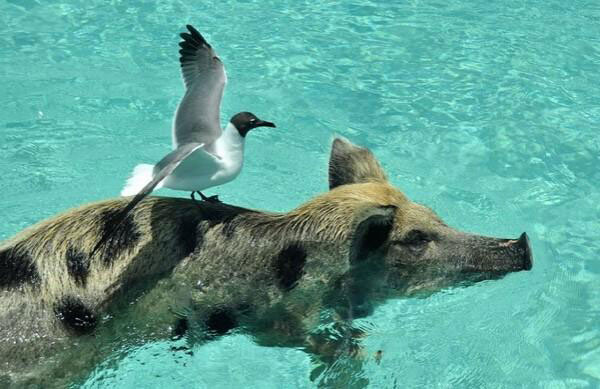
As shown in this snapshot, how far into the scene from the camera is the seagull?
5.44m

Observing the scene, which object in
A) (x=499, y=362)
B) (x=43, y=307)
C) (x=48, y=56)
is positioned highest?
(x=43, y=307)

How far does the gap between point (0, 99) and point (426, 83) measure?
493 centimetres

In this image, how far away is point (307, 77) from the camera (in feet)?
37.2

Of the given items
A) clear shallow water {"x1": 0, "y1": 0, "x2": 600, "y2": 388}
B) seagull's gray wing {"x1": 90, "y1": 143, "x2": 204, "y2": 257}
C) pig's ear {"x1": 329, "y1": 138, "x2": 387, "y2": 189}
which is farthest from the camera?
clear shallow water {"x1": 0, "y1": 0, "x2": 600, "y2": 388}

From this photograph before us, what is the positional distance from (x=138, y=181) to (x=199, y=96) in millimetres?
1433

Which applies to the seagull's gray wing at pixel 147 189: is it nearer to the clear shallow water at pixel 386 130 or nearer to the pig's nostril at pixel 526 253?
the clear shallow water at pixel 386 130

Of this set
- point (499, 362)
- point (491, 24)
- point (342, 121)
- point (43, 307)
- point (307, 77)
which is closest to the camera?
point (43, 307)

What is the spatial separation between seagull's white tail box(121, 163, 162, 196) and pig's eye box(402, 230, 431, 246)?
62.2 inches

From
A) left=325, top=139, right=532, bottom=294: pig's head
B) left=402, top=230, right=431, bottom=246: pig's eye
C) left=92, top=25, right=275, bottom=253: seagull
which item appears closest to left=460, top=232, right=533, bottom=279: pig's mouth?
left=325, top=139, right=532, bottom=294: pig's head

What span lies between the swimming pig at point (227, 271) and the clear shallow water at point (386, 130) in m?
0.34

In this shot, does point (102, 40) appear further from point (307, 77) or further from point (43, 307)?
point (43, 307)

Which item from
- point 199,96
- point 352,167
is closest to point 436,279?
point 352,167

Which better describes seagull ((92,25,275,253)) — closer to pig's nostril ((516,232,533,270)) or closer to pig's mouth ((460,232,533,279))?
pig's mouth ((460,232,533,279))

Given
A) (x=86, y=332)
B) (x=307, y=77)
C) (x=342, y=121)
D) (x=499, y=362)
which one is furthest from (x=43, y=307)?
(x=307, y=77)
